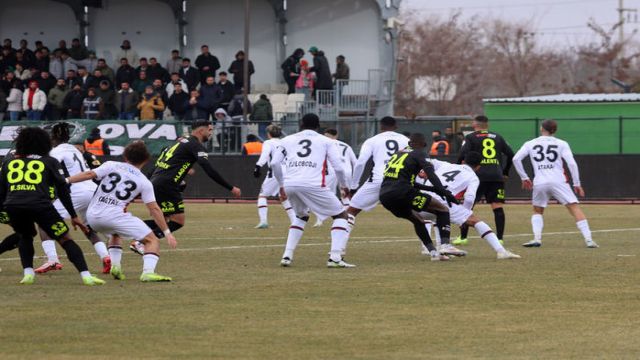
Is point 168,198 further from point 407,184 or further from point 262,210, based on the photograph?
point 262,210

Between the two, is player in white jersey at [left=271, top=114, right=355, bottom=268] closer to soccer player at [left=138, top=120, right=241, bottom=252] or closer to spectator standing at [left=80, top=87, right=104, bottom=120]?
soccer player at [left=138, top=120, right=241, bottom=252]

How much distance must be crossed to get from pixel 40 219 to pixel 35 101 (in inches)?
1056

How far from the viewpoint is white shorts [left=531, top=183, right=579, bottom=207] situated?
19.9m

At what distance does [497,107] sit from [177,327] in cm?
3307

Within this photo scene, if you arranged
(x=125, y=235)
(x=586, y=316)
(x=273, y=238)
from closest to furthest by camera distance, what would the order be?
(x=586, y=316), (x=125, y=235), (x=273, y=238)

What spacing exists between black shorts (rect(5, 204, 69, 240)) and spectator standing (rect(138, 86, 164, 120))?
25.1 m

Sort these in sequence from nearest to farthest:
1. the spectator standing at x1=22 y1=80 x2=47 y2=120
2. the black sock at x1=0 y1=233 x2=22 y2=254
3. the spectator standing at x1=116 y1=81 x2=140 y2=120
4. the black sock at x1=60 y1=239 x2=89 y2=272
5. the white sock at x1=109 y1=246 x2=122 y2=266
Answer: the black sock at x1=60 y1=239 x2=89 y2=272 < the white sock at x1=109 y1=246 x2=122 y2=266 < the black sock at x1=0 y1=233 x2=22 y2=254 < the spectator standing at x1=116 y1=81 x2=140 y2=120 < the spectator standing at x1=22 y1=80 x2=47 y2=120

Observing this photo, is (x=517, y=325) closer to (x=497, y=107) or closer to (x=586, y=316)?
(x=586, y=316)

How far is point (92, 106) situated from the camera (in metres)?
39.2

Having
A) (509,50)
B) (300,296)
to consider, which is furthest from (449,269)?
(509,50)

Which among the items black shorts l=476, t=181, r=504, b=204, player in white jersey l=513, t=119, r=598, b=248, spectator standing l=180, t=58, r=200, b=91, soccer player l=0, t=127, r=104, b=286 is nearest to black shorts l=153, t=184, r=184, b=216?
soccer player l=0, t=127, r=104, b=286

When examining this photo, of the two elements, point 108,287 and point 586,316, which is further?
point 108,287

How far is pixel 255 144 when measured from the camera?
36000mm

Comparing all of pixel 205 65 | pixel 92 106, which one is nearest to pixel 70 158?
pixel 92 106
